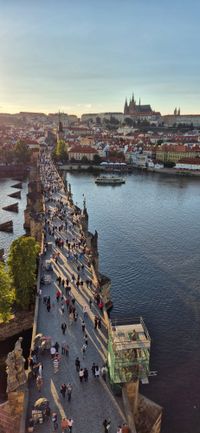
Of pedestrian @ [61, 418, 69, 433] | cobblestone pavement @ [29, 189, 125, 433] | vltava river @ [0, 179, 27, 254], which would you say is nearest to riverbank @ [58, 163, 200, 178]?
vltava river @ [0, 179, 27, 254]

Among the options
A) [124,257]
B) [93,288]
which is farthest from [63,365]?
[124,257]

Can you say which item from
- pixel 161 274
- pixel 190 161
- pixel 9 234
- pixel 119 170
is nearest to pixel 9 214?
pixel 9 234

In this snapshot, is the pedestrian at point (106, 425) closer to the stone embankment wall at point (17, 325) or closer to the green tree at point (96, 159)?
the stone embankment wall at point (17, 325)

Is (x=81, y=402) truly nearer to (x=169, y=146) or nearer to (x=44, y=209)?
(x=44, y=209)

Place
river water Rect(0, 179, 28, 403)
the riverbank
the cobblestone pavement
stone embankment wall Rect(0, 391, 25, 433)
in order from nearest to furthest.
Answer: the cobblestone pavement
stone embankment wall Rect(0, 391, 25, 433)
river water Rect(0, 179, 28, 403)
the riverbank

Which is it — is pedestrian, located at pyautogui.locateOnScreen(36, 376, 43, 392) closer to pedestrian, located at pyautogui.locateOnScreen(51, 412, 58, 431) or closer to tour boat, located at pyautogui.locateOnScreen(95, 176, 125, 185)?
pedestrian, located at pyautogui.locateOnScreen(51, 412, 58, 431)

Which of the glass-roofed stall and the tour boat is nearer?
the glass-roofed stall
